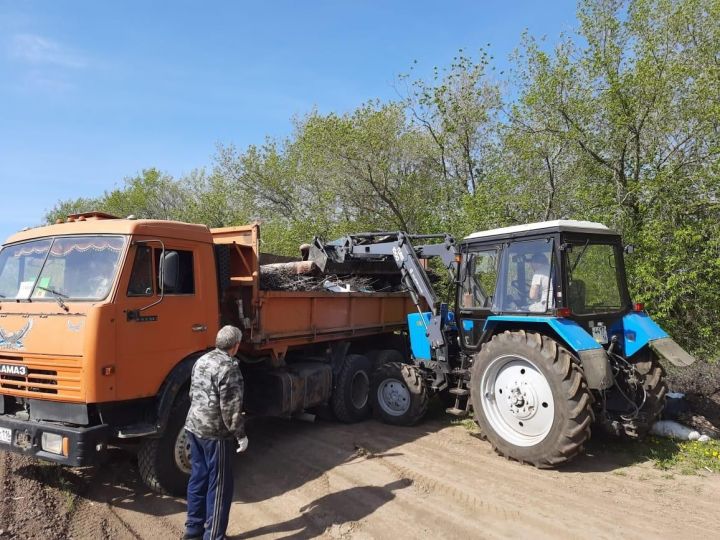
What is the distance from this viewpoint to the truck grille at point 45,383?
160 inches

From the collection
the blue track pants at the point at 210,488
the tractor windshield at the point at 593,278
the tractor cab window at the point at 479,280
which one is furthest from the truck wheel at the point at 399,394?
the blue track pants at the point at 210,488

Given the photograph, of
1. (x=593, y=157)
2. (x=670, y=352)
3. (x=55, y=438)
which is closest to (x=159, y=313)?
(x=55, y=438)

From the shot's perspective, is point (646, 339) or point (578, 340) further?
point (646, 339)

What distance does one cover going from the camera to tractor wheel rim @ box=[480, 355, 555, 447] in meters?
5.17

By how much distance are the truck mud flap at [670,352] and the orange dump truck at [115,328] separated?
435 centimetres

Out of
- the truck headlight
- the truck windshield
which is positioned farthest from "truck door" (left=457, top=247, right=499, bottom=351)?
the truck headlight

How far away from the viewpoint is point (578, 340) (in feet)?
16.7

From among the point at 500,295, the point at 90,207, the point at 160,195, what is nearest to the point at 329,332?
the point at 500,295

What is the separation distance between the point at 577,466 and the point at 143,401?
4460 mm

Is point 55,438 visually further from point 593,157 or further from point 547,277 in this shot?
point 593,157

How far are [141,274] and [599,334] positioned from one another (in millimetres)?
4967

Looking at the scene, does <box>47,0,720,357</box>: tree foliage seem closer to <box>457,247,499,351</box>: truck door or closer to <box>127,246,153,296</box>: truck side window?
<box>457,247,499,351</box>: truck door

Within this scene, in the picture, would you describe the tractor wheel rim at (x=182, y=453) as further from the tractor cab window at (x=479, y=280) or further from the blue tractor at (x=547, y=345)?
the tractor cab window at (x=479, y=280)

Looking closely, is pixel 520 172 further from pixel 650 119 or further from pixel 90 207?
pixel 90 207
